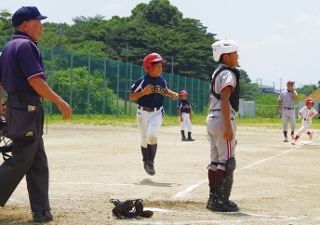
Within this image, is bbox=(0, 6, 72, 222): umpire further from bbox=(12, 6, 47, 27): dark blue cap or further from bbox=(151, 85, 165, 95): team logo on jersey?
bbox=(151, 85, 165, 95): team logo on jersey

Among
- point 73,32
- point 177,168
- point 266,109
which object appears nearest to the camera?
point 177,168

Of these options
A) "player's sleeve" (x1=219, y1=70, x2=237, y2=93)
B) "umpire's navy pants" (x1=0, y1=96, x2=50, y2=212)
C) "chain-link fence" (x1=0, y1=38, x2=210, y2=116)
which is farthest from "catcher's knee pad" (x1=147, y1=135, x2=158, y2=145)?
"chain-link fence" (x1=0, y1=38, x2=210, y2=116)

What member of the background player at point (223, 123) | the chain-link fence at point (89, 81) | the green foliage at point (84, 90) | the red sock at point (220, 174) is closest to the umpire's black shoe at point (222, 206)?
the background player at point (223, 123)

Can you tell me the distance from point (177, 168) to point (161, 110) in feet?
4.54

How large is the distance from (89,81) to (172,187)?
3255 centimetres

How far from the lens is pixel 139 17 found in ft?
390

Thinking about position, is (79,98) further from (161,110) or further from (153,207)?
(153,207)

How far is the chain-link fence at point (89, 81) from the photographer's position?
38219mm

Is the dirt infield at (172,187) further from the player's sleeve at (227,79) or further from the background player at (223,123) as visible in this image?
the player's sleeve at (227,79)

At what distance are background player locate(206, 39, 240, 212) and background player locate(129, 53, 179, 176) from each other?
348cm

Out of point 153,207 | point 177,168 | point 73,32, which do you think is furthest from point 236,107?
point 73,32

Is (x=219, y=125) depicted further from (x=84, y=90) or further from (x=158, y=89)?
(x=84, y=90)

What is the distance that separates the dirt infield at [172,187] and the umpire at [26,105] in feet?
1.05

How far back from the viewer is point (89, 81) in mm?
42719
